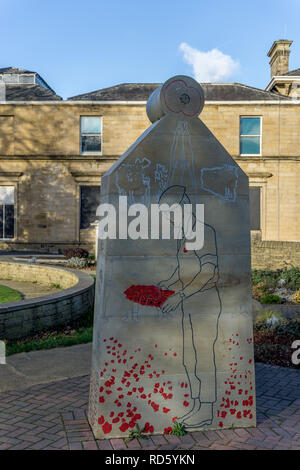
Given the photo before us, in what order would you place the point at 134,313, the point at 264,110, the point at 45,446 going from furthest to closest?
the point at 264,110, the point at 134,313, the point at 45,446

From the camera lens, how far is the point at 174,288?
4504 mm

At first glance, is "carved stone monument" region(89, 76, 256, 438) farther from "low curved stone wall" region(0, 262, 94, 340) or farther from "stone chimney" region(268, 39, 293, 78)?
"stone chimney" region(268, 39, 293, 78)

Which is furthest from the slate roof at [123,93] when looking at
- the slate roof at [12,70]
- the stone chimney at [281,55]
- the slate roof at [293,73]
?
the stone chimney at [281,55]


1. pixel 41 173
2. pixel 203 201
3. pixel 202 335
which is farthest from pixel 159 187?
pixel 41 173

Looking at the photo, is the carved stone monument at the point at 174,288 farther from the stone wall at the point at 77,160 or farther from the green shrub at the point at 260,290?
the stone wall at the point at 77,160

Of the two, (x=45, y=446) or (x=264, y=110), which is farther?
(x=264, y=110)

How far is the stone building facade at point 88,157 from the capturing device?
84.1ft

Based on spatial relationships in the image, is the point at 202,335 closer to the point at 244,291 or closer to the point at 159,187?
the point at 244,291

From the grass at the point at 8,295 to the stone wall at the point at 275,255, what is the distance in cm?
1103

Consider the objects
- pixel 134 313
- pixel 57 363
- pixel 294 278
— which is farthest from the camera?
pixel 294 278

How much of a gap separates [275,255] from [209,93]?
509 inches

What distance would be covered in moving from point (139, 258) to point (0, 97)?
26.5 meters

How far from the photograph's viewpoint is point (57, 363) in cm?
679

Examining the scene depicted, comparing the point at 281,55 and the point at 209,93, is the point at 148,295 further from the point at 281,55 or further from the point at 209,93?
the point at 281,55
